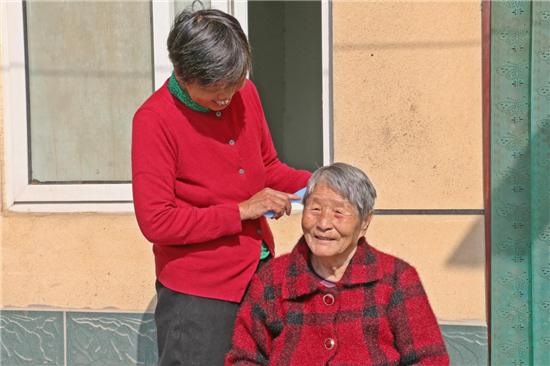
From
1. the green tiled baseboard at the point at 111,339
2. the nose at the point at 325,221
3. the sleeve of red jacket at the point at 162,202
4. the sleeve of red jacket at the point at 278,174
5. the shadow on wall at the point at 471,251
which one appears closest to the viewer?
the sleeve of red jacket at the point at 162,202

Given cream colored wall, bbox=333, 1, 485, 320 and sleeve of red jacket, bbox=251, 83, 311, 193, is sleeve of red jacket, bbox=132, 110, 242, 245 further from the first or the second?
cream colored wall, bbox=333, 1, 485, 320

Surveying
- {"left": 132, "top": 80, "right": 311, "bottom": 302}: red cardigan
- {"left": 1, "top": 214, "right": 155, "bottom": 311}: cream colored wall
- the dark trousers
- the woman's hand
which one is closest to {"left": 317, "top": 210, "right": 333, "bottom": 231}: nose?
the woman's hand

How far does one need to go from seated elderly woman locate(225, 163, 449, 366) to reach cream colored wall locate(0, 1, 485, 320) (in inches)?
49.2

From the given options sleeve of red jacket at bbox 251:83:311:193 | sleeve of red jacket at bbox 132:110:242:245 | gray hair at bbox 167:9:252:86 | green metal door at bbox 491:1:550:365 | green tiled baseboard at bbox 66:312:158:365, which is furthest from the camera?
green tiled baseboard at bbox 66:312:158:365

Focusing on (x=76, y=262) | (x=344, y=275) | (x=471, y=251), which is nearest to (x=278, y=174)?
(x=344, y=275)

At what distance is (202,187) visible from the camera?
7.55 feet

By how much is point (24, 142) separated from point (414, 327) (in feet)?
9.36

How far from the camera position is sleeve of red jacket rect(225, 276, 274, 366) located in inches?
90.8

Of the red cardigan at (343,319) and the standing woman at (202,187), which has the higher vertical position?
the standing woman at (202,187)

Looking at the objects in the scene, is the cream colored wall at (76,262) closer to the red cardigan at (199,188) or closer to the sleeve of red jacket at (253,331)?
the red cardigan at (199,188)

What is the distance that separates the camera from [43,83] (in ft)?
13.4

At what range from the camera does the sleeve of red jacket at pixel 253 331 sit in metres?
2.31

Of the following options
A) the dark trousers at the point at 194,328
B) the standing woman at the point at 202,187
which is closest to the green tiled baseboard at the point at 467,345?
the standing woman at the point at 202,187

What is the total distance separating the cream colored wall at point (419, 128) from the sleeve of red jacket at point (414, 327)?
1.34m
